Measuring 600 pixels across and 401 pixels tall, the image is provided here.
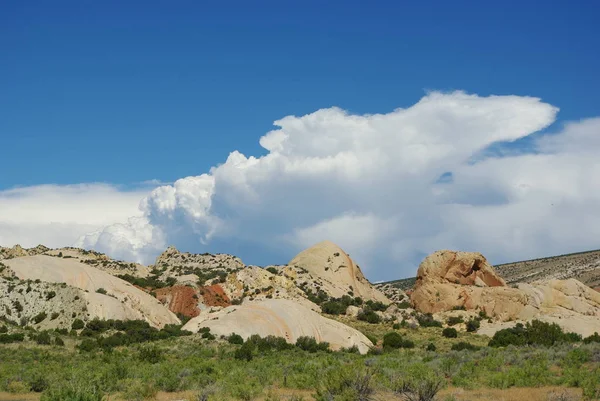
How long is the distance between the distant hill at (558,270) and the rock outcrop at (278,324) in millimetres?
82373

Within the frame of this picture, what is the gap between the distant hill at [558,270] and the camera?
131125mm

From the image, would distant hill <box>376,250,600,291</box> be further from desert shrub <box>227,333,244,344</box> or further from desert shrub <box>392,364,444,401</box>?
desert shrub <box>392,364,444,401</box>

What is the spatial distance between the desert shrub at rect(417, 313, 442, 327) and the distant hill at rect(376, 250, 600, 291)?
5909 cm

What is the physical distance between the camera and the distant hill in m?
131

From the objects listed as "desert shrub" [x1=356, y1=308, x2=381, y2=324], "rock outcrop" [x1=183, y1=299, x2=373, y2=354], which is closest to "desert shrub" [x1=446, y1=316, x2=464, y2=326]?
"desert shrub" [x1=356, y1=308, x2=381, y2=324]

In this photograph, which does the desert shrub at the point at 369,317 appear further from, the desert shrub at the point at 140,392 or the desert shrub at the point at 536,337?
the desert shrub at the point at 140,392

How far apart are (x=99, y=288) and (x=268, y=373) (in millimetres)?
40744

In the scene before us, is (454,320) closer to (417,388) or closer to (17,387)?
(417,388)

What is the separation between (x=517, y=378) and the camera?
26.9 metres

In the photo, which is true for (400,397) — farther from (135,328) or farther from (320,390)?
(135,328)

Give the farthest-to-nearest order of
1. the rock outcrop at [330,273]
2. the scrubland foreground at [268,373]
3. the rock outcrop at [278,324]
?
the rock outcrop at [330,273], the rock outcrop at [278,324], the scrubland foreground at [268,373]

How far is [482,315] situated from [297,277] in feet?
107

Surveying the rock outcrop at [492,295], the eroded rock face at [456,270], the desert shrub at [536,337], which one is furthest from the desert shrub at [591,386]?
the eroded rock face at [456,270]

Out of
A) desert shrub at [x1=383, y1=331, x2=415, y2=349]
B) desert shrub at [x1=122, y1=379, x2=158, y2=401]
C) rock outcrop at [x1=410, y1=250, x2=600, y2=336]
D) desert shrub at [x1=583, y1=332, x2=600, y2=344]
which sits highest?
rock outcrop at [x1=410, y1=250, x2=600, y2=336]
